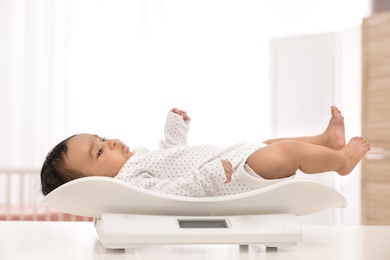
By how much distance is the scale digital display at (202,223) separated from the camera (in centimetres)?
89

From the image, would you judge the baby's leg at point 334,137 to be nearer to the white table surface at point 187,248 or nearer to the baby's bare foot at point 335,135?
the baby's bare foot at point 335,135

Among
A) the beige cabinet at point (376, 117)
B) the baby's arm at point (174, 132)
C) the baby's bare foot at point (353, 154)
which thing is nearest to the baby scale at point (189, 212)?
the baby's bare foot at point (353, 154)

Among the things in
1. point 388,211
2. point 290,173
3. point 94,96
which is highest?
point 94,96

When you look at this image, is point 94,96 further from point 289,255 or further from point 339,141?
A: point 289,255

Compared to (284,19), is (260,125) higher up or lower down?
lower down

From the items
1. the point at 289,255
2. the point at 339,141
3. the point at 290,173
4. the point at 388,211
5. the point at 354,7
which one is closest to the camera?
the point at 289,255

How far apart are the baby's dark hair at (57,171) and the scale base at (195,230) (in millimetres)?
264

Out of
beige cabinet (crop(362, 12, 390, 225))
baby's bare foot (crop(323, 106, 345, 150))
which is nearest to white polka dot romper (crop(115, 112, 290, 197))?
baby's bare foot (crop(323, 106, 345, 150))

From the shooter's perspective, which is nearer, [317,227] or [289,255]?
[289,255]

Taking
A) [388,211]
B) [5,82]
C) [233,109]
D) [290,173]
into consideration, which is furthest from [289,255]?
[5,82]

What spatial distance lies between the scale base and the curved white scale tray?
0.02 m

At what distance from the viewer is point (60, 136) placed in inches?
166

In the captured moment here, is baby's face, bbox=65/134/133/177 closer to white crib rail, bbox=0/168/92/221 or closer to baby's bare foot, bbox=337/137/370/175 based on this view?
white crib rail, bbox=0/168/92/221

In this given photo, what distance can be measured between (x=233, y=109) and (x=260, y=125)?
22 cm
